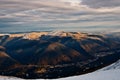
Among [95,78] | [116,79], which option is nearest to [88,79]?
[95,78]

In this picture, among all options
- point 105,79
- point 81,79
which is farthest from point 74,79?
point 105,79

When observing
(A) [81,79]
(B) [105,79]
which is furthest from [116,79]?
(A) [81,79]

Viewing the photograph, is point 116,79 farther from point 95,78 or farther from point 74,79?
point 74,79

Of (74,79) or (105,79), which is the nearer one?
(105,79)

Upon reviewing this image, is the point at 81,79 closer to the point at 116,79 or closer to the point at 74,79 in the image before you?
the point at 74,79

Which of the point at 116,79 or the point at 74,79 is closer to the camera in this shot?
the point at 116,79

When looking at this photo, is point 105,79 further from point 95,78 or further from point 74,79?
point 74,79

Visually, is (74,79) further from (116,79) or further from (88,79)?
(116,79)
